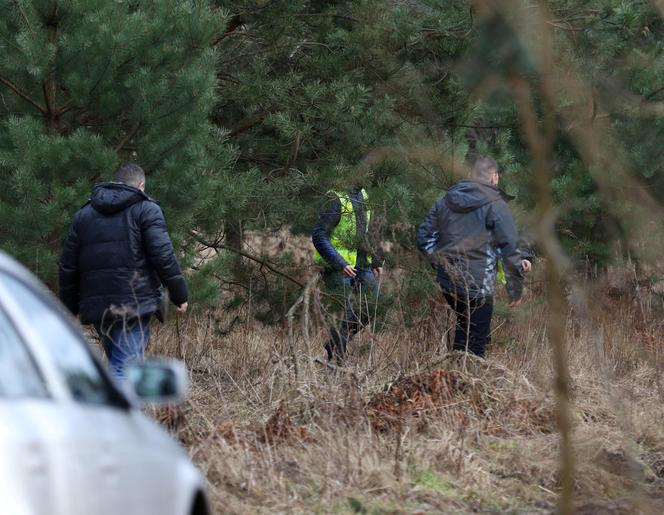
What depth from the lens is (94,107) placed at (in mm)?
9195

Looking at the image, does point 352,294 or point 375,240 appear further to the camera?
point 352,294

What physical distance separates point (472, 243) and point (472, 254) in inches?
3.2

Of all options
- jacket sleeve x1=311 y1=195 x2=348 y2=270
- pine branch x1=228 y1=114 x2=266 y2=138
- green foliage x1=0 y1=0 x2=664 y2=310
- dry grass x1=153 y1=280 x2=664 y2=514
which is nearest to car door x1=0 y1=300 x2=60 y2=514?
green foliage x1=0 y1=0 x2=664 y2=310

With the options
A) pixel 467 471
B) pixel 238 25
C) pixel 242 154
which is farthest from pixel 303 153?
pixel 467 471

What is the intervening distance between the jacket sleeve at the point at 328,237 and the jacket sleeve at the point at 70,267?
109 inches

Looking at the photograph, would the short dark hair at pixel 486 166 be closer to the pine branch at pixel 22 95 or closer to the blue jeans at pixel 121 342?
the blue jeans at pixel 121 342

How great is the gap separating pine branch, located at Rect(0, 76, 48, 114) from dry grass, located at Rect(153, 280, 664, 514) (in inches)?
90.2

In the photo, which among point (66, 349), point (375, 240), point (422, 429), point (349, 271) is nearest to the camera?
point (66, 349)

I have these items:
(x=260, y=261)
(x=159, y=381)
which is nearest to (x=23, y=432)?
(x=159, y=381)

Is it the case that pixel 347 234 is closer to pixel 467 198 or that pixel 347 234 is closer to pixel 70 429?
pixel 467 198

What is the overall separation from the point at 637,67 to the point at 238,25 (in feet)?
29.4

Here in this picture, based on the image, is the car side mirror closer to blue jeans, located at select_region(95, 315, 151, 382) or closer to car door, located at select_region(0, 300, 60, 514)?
car door, located at select_region(0, 300, 60, 514)

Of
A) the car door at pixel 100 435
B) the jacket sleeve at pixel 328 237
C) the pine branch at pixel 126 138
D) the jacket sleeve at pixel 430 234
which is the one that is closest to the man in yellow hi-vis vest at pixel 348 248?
the jacket sleeve at pixel 328 237

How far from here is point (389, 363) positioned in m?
9.05
